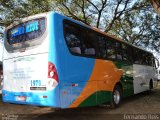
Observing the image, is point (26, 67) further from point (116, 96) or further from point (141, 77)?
point (141, 77)

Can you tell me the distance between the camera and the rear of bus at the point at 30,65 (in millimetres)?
7164

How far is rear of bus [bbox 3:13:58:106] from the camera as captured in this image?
23.5 ft

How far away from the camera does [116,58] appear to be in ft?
34.9

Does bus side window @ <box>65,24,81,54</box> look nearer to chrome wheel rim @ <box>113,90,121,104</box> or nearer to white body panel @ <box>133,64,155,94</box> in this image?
chrome wheel rim @ <box>113,90,121,104</box>

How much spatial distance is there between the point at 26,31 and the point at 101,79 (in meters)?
3.05

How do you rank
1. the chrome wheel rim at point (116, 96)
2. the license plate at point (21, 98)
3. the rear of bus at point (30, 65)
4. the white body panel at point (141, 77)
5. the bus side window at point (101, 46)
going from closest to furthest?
the rear of bus at point (30, 65) → the license plate at point (21, 98) → the bus side window at point (101, 46) → the chrome wheel rim at point (116, 96) → the white body panel at point (141, 77)

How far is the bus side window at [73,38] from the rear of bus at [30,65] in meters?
0.63

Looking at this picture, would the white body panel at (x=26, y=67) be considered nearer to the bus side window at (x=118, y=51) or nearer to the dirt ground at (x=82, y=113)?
the dirt ground at (x=82, y=113)

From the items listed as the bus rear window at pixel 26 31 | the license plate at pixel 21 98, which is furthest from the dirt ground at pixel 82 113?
the bus rear window at pixel 26 31

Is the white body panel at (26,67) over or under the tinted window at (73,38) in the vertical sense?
under

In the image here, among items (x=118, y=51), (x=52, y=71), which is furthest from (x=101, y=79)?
(x=52, y=71)

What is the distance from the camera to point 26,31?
811 centimetres

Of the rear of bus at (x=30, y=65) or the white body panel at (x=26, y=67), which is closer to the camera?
the rear of bus at (x=30, y=65)

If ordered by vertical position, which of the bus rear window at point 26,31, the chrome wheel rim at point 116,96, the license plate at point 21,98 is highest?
the bus rear window at point 26,31
